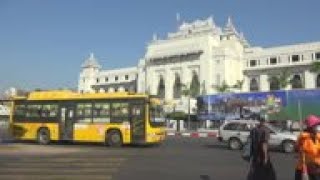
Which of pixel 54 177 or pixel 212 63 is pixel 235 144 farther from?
pixel 212 63

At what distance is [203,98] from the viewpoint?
71.1m

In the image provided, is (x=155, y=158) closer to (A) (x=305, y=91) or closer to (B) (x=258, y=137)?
(B) (x=258, y=137)

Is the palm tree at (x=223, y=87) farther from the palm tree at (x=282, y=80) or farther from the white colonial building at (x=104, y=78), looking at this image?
the white colonial building at (x=104, y=78)

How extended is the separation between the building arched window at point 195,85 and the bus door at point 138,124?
74937 millimetres

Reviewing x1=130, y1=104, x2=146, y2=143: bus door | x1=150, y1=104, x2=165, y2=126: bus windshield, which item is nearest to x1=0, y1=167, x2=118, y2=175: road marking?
x1=130, y1=104, x2=146, y2=143: bus door

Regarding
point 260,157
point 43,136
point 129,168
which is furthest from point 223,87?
point 260,157

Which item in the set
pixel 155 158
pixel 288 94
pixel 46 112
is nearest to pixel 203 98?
pixel 288 94

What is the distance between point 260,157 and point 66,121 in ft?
69.9

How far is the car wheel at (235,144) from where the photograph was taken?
29.1m

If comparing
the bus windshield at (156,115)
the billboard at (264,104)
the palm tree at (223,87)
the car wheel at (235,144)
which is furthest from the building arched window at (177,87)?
the car wheel at (235,144)

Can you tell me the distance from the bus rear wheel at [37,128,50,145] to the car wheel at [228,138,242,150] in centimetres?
951

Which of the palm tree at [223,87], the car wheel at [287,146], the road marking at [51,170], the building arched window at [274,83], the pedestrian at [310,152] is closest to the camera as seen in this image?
the pedestrian at [310,152]

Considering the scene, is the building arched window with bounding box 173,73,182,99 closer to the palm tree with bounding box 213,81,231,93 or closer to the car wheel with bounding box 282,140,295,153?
the palm tree with bounding box 213,81,231,93

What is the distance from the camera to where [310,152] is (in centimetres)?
884
